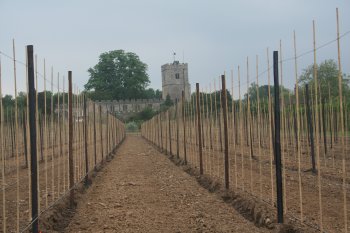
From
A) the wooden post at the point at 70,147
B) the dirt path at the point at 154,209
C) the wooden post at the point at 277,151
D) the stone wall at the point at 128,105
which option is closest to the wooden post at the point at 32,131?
the dirt path at the point at 154,209

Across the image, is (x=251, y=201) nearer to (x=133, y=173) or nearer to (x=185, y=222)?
(x=185, y=222)

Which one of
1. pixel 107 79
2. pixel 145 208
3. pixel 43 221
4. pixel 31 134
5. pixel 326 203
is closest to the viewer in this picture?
pixel 31 134

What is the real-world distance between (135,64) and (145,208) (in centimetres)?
7166

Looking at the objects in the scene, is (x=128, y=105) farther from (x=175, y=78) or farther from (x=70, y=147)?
(x=70, y=147)

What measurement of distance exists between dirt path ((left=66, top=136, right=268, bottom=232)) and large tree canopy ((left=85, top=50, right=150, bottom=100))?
220 ft

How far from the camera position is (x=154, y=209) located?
6383 mm

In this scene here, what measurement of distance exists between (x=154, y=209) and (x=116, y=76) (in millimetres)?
70962

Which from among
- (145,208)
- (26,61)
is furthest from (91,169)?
(26,61)

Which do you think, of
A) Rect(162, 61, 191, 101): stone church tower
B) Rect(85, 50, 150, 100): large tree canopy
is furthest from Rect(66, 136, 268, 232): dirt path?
Rect(162, 61, 191, 101): stone church tower

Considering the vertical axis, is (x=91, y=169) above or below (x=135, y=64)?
below

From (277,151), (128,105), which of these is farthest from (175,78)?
(277,151)

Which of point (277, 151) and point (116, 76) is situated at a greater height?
point (116, 76)

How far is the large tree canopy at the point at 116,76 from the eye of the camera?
75.4 metres

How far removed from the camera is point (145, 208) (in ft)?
21.1
